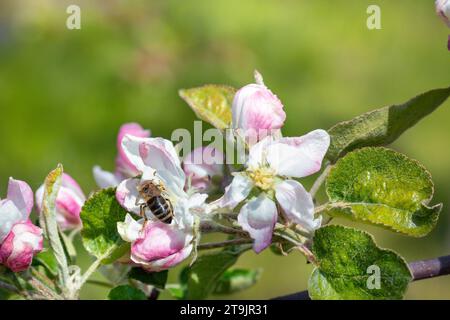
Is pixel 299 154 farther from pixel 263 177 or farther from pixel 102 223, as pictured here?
pixel 102 223

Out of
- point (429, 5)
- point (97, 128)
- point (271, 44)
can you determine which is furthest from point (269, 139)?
point (429, 5)

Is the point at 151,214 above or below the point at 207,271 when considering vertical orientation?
above

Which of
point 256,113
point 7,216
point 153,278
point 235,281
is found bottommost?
point 235,281

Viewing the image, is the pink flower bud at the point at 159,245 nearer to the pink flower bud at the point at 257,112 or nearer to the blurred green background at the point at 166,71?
the pink flower bud at the point at 257,112

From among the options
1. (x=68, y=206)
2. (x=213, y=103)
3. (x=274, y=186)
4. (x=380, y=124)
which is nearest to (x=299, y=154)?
(x=274, y=186)

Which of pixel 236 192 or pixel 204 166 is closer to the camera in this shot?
pixel 236 192

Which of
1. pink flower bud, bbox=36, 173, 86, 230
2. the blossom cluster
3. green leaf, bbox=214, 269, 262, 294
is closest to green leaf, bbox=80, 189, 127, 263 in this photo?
the blossom cluster
